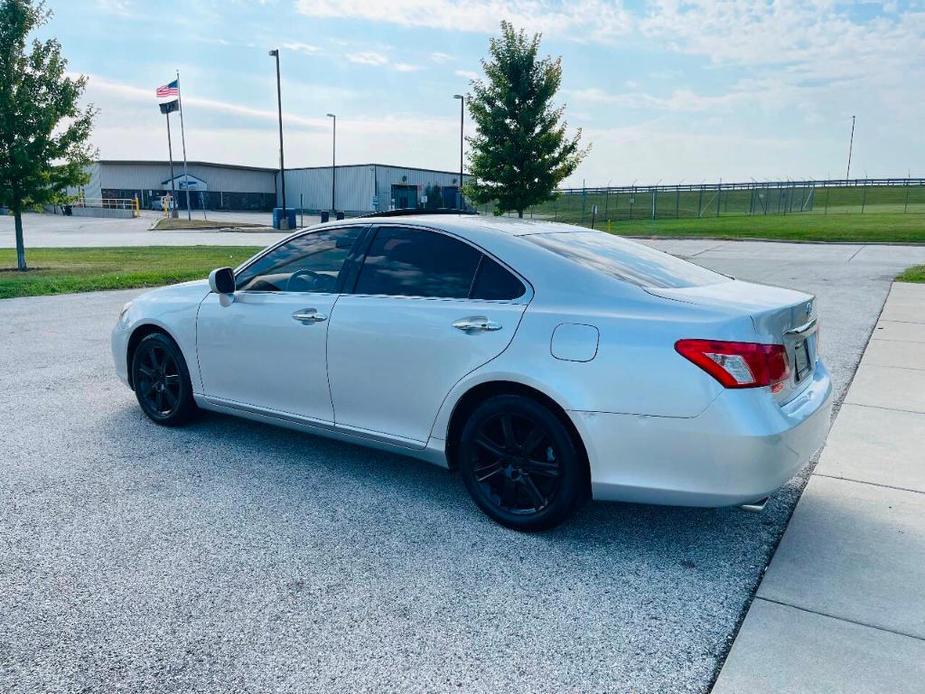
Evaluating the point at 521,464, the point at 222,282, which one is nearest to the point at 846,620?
the point at 521,464

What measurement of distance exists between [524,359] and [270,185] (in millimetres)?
74854

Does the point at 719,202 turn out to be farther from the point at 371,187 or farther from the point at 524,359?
the point at 524,359

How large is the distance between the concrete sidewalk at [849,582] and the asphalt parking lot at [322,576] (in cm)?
12

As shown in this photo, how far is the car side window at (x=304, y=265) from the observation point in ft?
14.7

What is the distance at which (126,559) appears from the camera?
3391 mm

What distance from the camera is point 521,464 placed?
3635 mm

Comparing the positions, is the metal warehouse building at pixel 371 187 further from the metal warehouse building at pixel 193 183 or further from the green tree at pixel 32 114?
the green tree at pixel 32 114

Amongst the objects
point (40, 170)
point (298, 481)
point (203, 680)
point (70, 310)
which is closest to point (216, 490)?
point (298, 481)

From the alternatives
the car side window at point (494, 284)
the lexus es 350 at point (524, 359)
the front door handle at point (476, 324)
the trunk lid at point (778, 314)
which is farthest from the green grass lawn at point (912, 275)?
the front door handle at point (476, 324)

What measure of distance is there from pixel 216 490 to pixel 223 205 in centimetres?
7084

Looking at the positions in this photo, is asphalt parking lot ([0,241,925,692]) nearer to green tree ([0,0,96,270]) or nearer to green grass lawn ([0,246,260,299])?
green grass lawn ([0,246,260,299])

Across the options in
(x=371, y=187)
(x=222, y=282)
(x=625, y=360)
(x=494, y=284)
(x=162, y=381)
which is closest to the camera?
(x=625, y=360)

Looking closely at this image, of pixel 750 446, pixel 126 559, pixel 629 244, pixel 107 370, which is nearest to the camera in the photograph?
A: pixel 750 446

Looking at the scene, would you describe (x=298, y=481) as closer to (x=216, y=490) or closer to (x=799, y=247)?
(x=216, y=490)
